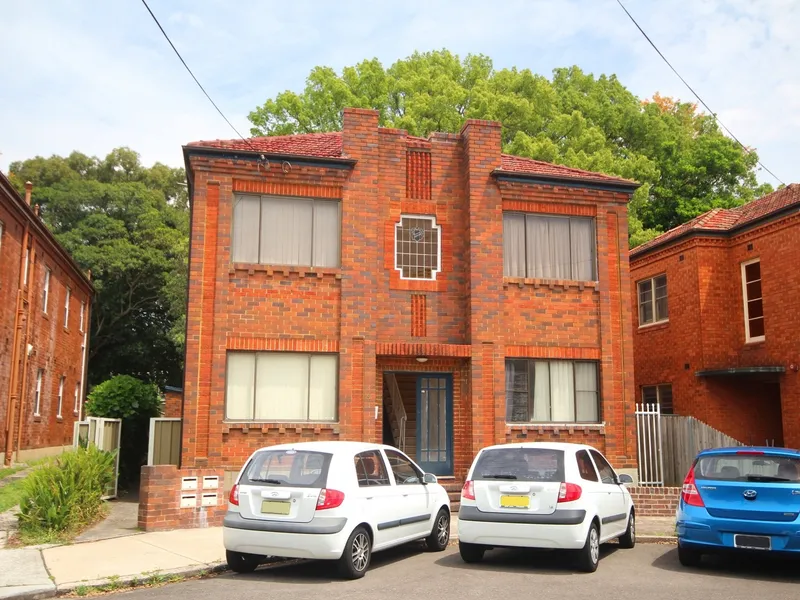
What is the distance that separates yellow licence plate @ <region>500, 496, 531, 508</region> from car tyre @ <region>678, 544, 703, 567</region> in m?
2.08

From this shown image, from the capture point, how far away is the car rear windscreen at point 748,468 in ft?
30.6

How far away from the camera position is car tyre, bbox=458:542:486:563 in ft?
31.8

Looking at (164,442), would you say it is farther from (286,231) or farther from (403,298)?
(403,298)

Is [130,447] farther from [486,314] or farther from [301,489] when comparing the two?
[301,489]

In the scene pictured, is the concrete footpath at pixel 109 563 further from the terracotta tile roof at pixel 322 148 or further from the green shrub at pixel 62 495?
the terracotta tile roof at pixel 322 148

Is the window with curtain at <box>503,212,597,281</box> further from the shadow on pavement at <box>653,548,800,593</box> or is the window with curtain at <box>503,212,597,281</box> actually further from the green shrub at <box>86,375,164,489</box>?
the green shrub at <box>86,375,164,489</box>

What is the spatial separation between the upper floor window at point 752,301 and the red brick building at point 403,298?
203 inches

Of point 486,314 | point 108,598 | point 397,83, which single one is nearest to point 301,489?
point 108,598

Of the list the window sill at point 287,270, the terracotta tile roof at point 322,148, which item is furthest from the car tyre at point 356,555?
the terracotta tile roof at point 322,148

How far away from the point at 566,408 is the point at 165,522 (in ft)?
27.2

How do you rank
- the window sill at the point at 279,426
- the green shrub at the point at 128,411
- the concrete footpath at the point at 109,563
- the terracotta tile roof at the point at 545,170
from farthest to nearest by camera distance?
the terracotta tile roof at the point at 545,170, the green shrub at the point at 128,411, the window sill at the point at 279,426, the concrete footpath at the point at 109,563

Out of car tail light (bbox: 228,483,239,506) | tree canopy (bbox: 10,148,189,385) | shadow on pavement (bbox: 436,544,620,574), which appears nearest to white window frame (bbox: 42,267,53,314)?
tree canopy (bbox: 10,148,189,385)

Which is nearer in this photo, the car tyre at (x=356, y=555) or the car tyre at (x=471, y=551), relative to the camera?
the car tyre at (x=356, y=555)

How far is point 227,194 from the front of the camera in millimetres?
15234
